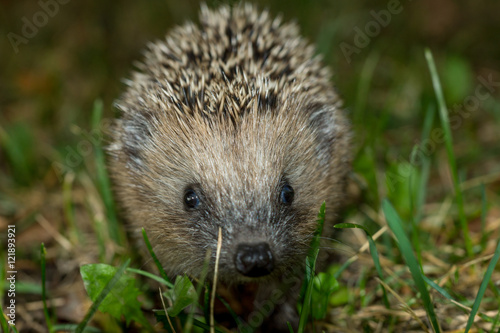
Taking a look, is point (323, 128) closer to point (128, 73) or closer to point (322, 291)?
point (322, 291)

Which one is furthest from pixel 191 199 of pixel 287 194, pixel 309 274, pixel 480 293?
pixel 480 293

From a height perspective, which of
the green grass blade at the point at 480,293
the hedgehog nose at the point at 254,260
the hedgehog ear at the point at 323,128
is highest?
the hedgehog ear at the point at 323,128

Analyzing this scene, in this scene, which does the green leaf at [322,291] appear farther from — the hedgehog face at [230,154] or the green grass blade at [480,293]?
the green grass blade at [480,293]

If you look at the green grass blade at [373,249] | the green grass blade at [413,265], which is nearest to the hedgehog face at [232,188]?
the green grass blade at [373,249]

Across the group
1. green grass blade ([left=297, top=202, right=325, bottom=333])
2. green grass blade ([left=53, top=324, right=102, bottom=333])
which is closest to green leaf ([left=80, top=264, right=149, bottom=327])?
green grass blade ([left=53, top=324, right=102, bottom=333])

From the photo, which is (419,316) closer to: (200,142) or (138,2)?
(200,142)

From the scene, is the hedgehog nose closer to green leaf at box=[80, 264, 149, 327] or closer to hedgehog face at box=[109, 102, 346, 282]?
hedgehog face at box=[109, 102, 346, 282]
